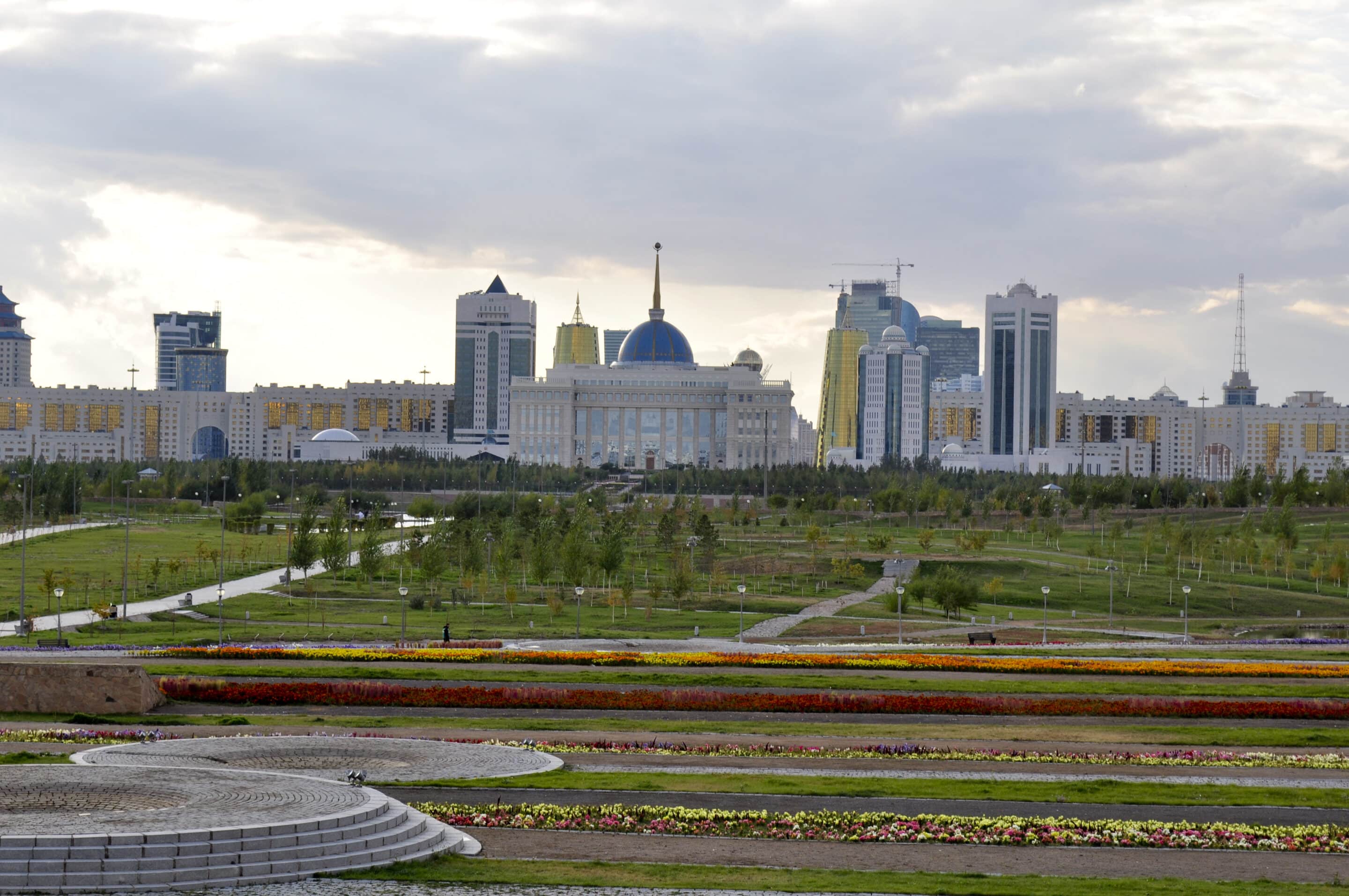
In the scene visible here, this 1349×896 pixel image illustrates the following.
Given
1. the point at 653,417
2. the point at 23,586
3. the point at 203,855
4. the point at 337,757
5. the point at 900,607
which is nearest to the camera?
the point at 203,855

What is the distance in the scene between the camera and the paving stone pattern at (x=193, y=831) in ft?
51.5

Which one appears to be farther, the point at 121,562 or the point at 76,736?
the point at 121,562

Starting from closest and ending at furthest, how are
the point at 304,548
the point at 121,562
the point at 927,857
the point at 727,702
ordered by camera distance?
the point at 927,857, the point at 727,702, the point at 304,548, the point at 121,562

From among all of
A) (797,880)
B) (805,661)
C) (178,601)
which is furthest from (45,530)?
(797,880)

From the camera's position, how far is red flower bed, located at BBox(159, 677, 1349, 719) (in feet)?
98.8

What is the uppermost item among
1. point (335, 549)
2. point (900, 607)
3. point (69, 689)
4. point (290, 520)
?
point (290, 520)

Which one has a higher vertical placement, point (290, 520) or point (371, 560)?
point (290, 520)

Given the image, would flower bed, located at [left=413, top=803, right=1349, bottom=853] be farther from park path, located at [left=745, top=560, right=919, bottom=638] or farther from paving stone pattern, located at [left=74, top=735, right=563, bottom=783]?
park path, located at [left=745, top=560, right=919, bottom=638]

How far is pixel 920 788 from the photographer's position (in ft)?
72.7

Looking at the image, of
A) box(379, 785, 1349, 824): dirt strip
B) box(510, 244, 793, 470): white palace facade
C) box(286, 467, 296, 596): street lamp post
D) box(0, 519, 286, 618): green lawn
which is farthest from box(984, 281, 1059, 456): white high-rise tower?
box(379, 785, 1349, 824): dirt strip

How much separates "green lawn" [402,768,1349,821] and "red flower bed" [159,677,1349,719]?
7368mm

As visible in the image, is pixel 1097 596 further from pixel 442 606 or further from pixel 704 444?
pixel 704 444

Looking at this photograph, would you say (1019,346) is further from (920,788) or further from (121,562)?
(920,788)

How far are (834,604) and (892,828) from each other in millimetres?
38996
